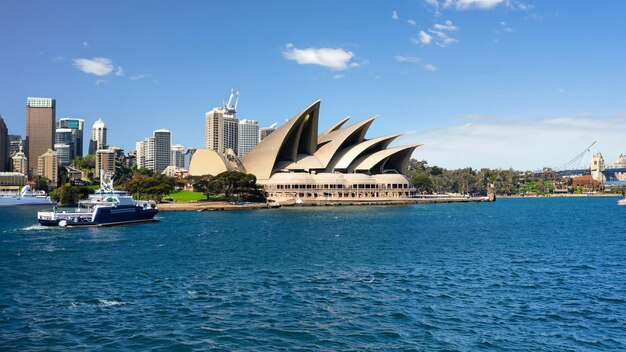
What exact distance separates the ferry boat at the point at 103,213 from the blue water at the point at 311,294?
10.4 metres

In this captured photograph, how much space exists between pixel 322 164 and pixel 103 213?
68188 millimetres

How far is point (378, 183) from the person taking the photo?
397 ft

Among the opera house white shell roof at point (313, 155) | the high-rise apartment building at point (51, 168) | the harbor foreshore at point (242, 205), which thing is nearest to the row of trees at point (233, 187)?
the harbor foreshore at point (242, 205)

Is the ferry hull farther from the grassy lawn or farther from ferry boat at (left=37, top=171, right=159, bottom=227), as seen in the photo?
the grassy lawn

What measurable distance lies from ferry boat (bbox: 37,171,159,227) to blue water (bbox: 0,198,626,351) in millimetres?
10436

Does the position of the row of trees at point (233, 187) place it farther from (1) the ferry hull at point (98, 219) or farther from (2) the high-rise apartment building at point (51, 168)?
(2) the high-rise apartment building at point (51, 168)

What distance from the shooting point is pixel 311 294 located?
2361 cm

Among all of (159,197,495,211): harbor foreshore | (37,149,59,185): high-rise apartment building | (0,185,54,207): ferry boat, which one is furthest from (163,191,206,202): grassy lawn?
(37,149,59,185): high-rise apartment building

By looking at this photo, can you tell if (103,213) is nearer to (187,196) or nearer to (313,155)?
(187,196)

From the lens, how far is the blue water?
17484 millimetres

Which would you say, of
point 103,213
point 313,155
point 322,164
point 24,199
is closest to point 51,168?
point 24,199

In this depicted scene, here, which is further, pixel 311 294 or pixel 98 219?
pixel 98 219

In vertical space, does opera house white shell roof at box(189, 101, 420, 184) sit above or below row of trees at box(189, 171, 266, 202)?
above

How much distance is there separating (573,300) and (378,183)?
3864 inches
